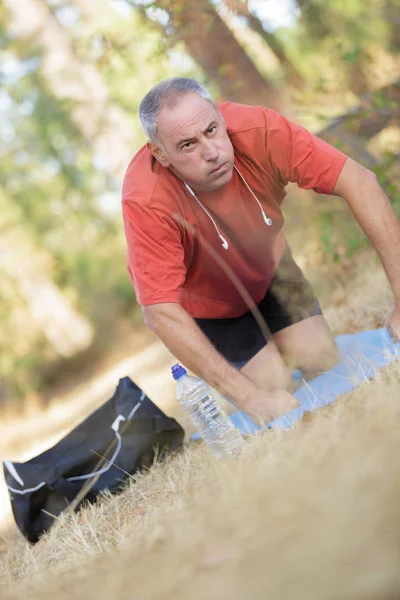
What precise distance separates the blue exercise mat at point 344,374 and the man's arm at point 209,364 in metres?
0.09

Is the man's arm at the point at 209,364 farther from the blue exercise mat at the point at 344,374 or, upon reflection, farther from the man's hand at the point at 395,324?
the man's hand at the point at 395,324

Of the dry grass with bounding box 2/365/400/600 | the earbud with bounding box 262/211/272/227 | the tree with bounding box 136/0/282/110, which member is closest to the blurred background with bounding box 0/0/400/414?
the tree with bounding box 136/0/282/110

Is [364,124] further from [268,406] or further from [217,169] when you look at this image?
[268,406]

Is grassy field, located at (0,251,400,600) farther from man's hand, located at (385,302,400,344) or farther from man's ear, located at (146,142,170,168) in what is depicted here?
man's ear, located at (146,142,170,168)

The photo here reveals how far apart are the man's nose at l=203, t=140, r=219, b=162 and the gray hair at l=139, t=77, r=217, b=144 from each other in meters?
0.20

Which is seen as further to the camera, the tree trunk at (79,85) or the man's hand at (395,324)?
the tree trunk at (79,85)

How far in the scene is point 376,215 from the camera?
9.94ft

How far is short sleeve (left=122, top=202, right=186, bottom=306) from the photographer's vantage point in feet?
9.89

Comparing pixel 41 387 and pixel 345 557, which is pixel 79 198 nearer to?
pixel 41 387

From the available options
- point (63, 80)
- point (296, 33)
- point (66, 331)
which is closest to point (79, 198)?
point (66, 331)

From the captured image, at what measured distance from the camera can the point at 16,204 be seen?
1712 centimetres

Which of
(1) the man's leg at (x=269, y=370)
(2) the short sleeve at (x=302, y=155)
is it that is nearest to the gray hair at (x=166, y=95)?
(2) the short sleeve at (x=302, y=155)

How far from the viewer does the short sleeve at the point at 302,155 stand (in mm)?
3104

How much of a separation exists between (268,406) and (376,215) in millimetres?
947
